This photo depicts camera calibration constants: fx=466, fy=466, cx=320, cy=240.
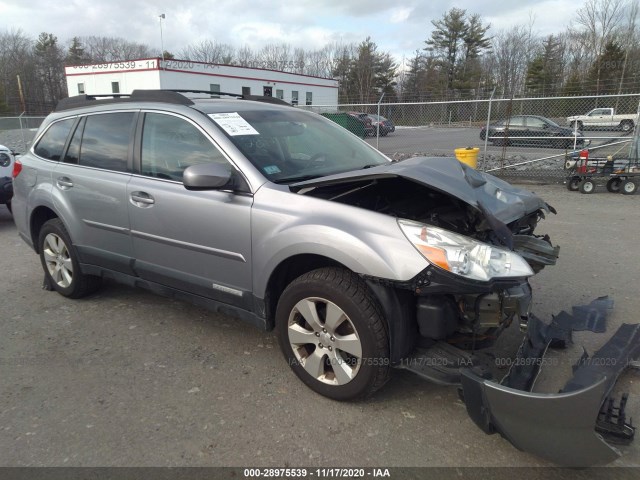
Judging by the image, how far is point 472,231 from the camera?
8.69 ft

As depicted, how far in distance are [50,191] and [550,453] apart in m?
4.28

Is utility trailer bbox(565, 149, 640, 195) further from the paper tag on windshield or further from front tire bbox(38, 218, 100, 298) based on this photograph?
front tire bbox(38, 218, 100, 298)

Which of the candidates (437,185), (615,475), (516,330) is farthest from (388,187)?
(615,475)

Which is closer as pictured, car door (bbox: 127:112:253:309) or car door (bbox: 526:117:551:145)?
car door (bbox: 127:112:253:309)

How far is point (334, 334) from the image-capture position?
2.67m

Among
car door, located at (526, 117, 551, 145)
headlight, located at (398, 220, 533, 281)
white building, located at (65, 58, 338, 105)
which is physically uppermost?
white building, located at (65, 58, 338, 105)

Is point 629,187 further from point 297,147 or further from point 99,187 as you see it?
point 99,187

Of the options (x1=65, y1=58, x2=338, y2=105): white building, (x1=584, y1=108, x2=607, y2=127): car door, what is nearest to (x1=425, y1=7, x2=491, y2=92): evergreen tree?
(x1=65, y1=58, x2=338, y2=105): white building

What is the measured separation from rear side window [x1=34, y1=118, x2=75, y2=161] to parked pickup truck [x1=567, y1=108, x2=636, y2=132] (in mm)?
12221

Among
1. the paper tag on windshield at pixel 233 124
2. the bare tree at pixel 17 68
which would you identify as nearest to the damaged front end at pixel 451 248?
the paper tag on windshield at pixel 233 124

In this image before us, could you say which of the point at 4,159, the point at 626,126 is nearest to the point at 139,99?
the point at 4,159

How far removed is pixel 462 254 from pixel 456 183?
19.7 inches

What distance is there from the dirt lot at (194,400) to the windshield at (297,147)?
4.40ft

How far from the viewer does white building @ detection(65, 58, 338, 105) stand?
34.4 meters
